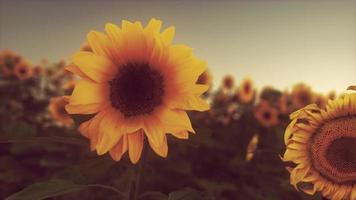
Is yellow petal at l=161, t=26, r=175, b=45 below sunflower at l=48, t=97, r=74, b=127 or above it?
above

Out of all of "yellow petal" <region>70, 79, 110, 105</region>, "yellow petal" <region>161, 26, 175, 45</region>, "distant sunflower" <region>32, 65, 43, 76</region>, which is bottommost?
"distant sunflower" <region>32, 65, 43, 76</region>

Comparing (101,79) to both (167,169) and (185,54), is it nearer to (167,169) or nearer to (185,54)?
(185,54)

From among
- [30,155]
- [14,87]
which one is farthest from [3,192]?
[14,87]

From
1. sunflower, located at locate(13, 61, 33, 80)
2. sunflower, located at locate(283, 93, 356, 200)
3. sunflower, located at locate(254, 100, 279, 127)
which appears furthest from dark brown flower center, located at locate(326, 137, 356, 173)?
sunflower, located at locate(13, 61, 33, 80)

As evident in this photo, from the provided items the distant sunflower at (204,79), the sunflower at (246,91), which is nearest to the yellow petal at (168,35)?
the distant sunflower at (204,79)

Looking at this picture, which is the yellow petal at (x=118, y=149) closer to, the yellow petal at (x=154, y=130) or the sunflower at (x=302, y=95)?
the yellow petal at (x=154, y=130)

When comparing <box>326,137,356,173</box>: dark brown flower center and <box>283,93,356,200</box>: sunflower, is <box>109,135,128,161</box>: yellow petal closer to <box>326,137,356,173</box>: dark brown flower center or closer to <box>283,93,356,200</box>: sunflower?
<box>283,93,356,200</box>: sunflower
